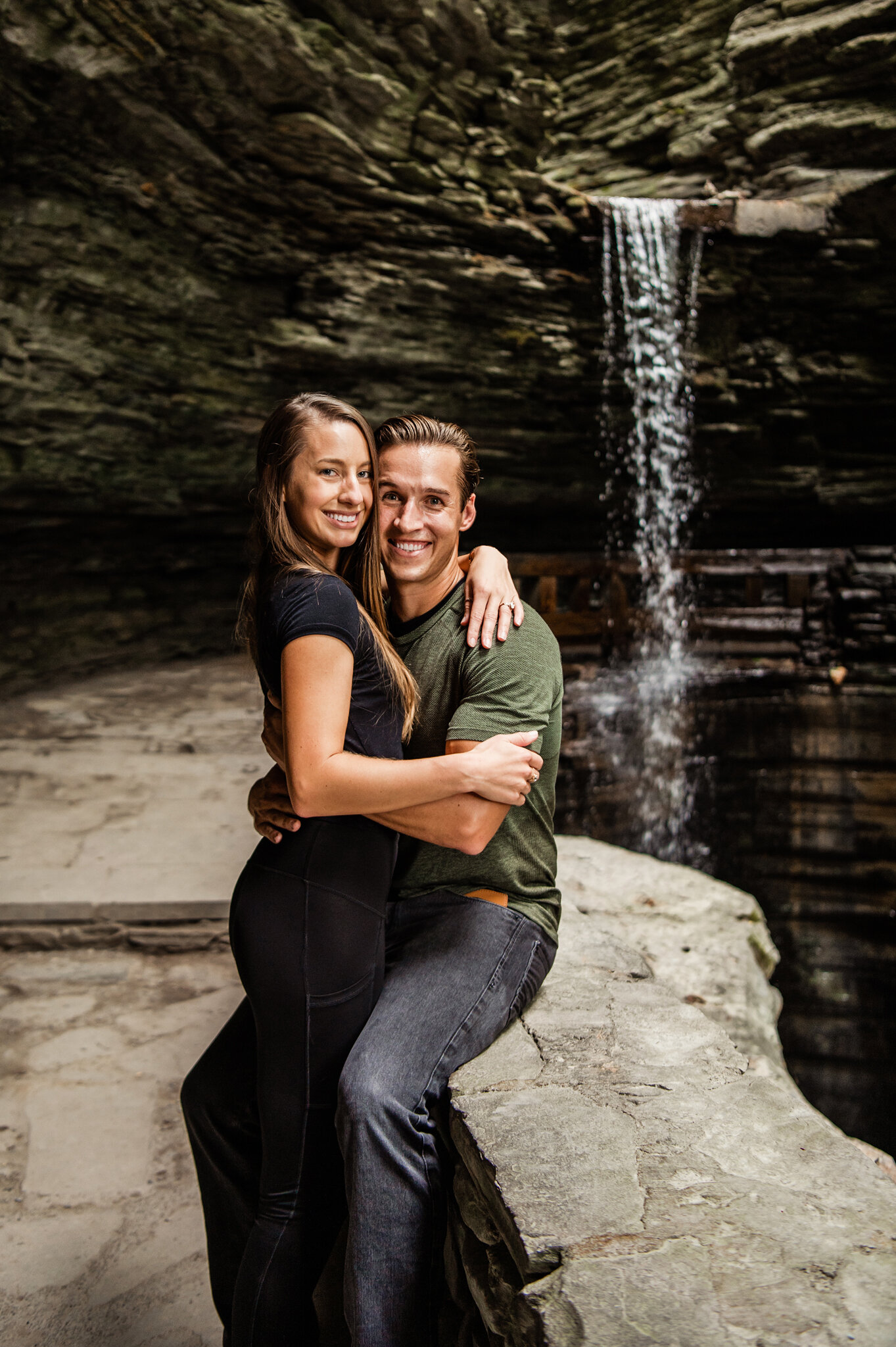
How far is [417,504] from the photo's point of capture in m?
1.84

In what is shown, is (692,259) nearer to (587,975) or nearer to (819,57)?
(819,57)

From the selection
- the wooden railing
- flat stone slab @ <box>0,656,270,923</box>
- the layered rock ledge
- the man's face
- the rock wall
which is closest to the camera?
the layered rock ledge

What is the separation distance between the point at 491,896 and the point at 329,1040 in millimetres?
442

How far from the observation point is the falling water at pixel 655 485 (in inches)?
243

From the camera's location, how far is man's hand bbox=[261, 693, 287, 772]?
168 centimetres

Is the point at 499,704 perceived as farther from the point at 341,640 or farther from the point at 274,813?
the point at 274,813

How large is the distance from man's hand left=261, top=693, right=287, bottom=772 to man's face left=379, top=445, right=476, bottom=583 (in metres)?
0.40

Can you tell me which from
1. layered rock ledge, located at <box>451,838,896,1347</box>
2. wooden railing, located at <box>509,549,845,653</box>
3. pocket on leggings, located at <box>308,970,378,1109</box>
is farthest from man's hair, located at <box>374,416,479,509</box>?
wooden railing, located at <box>509,549,845,653</box>

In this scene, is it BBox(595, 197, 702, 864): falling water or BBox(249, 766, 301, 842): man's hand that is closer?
BBox(249, 766, 301, 842): man's hand

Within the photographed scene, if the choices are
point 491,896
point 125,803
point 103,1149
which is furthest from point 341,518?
point 125,803

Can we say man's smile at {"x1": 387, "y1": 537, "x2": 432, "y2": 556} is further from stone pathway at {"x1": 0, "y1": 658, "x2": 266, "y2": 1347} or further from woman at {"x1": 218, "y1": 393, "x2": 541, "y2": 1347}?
stone pathway at {"x1": 0, "y1": 658, "x2": 266, "y2": 1347}

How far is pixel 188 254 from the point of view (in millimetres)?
7934

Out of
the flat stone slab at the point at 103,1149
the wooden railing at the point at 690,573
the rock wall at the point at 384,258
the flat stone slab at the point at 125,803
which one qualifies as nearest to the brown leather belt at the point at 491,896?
the flat stone slab at the point at 103,1149

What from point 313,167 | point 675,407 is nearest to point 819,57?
point 675,407
